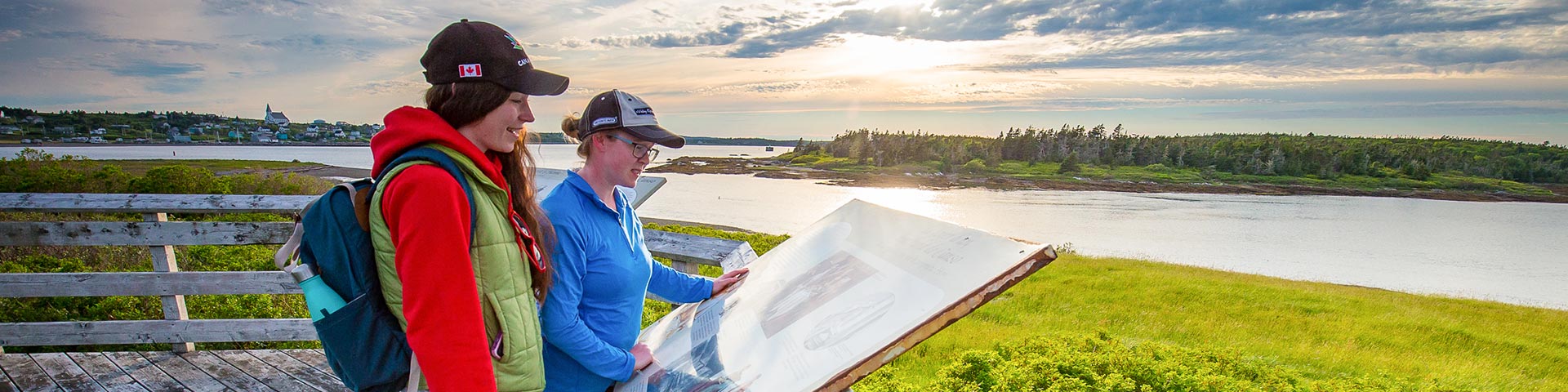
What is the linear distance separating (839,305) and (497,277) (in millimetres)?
677

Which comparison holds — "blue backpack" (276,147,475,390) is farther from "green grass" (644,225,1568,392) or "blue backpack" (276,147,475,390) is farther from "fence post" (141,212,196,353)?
"fence post" (141,212,196,353)

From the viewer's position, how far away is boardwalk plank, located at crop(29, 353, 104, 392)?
11.7ft

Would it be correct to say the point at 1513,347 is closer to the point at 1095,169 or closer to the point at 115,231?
the point at 115,231

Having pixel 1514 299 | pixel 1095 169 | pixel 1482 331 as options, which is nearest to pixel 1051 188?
pixel 1095 169

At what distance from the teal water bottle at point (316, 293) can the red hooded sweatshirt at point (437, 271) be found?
0.61ft

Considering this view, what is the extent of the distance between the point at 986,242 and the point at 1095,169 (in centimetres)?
4787

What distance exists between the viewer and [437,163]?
1228mm

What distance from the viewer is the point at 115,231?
383 cm

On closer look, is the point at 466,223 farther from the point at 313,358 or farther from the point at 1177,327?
the point at 1177,327

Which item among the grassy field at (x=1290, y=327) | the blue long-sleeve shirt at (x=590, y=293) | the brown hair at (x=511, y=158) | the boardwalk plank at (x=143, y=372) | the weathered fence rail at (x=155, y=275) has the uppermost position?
the brown hair at (x=511, y=158)

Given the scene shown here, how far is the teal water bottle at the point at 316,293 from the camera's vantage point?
4.13 feet

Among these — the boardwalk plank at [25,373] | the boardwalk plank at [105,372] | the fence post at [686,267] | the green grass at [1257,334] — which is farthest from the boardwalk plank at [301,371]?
the green grass at [1257,334]

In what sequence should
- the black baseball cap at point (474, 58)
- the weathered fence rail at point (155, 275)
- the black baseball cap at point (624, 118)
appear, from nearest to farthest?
the black baseball cap at point (474, 58) < the black baseball cap at point (624, 118) < the weathered fence rail at point (155, 275)

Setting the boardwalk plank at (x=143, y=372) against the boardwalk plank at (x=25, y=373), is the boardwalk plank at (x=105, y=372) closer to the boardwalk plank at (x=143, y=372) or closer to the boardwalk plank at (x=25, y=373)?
the boardwalk plank at (x=143, y=372)
